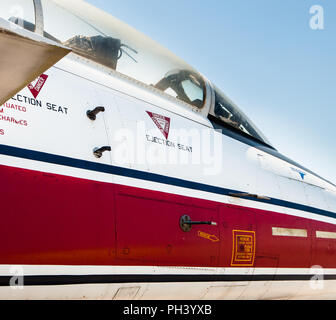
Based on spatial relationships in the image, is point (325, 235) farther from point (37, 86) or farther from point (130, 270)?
point (37, 86)

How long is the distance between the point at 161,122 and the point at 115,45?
2.76 feet

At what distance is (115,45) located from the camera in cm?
387

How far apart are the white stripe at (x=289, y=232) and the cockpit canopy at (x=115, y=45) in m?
1.35

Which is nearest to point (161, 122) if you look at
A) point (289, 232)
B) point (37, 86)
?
point (37, 86)

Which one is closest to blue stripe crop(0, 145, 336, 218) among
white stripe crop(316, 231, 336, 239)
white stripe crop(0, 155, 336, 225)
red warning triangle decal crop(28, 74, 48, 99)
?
white stripe crop(0, 155, 336, 225)

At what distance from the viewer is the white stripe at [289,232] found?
4.29 metres

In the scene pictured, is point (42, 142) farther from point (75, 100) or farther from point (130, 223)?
point (130, 223)

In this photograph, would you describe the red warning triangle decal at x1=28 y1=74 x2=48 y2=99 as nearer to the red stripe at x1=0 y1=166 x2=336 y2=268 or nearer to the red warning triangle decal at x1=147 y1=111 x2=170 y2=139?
the red stripe at x1=0 y1=166 x2=336 y2=268

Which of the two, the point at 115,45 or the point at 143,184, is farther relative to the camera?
the point at 115,45

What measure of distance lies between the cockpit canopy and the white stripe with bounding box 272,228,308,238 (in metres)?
1.35

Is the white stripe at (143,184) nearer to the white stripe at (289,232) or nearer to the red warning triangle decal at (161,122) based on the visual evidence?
the white stripe at (289,232)


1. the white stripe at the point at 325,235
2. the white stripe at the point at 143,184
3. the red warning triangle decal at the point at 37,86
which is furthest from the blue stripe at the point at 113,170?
the white stripe at the point at 325,235

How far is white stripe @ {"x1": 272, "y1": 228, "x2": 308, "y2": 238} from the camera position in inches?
169

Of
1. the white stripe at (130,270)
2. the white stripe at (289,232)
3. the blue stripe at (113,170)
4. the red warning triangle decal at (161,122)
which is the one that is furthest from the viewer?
the white stripe at (289,232)
